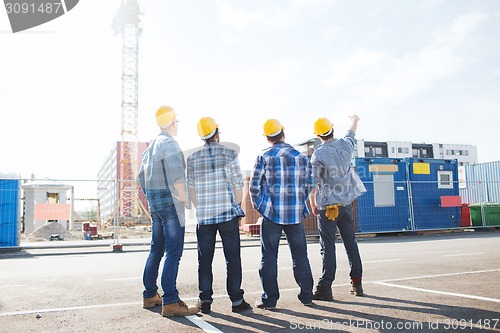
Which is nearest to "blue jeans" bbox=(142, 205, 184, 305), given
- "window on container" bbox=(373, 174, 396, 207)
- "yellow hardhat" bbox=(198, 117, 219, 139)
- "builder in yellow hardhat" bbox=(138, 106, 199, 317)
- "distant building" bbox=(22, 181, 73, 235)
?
"builder in yellow hardhat" bbox=(138, 106, 199, 317)

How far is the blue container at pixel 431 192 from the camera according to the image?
18516 mm

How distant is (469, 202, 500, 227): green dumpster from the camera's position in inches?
788

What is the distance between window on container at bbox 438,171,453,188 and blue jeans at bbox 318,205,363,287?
15517 millimetres

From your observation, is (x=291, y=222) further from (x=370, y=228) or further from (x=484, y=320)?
(x=370, y=228)

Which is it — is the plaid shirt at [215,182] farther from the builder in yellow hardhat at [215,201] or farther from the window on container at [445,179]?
the window on container at [445,179]

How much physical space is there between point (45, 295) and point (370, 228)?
1421cm

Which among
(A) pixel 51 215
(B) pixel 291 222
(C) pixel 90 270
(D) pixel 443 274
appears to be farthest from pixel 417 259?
(A) pixel 51 215

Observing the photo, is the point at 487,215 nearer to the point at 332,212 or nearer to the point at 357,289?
the point at 357,289

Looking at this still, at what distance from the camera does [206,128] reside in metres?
4.75

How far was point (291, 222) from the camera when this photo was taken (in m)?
4.78

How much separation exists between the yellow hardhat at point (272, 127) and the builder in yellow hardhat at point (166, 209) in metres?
1.04

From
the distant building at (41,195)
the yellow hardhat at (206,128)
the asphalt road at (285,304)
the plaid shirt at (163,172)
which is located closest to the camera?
the asphalt road at (285,304)

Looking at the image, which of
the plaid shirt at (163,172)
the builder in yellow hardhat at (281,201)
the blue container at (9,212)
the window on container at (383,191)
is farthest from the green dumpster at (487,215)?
the plaid shirt at (163,172)

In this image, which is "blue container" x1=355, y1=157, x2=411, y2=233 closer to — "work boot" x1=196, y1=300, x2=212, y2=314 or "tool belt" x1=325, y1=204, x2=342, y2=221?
"tool belt" x1=325, y1=204, x2=342, y2=221
